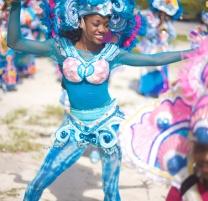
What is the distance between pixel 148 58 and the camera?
348cm

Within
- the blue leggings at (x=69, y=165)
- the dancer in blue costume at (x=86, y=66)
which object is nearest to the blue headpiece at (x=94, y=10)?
the dancer in blue costume at (x=86, y=66)

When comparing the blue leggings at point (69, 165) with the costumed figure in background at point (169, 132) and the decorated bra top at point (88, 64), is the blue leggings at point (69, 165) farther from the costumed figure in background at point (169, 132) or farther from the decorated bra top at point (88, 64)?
the costumed figure in background at point (169, 132)

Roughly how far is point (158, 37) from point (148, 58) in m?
4.75

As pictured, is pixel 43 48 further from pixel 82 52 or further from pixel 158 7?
pixel 158 7

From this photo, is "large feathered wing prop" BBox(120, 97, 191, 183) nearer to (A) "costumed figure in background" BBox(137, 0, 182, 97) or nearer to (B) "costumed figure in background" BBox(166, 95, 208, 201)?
(B) "costumed figure in background" BBox(166, 95, 208, 201)

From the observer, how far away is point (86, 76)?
3721 mm

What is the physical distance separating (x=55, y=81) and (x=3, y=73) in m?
1.15

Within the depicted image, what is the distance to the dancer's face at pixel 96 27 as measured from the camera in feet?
11.8

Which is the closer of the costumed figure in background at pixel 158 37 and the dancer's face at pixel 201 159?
the dancer's face at pixel 201 159

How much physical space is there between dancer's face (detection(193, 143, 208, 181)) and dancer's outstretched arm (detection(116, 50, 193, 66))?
910 millimetres

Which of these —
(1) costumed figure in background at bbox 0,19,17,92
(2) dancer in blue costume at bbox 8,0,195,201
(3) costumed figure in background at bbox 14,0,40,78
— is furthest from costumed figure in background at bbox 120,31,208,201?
(3) costumed figure in background at bbox 14,0,40,78

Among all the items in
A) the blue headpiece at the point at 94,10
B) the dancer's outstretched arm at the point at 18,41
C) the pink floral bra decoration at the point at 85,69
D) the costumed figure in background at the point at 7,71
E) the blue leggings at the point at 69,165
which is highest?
the blue headpiece at the point at 94,10

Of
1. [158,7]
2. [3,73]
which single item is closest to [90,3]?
[158,7]

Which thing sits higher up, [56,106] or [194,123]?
[194,123]
